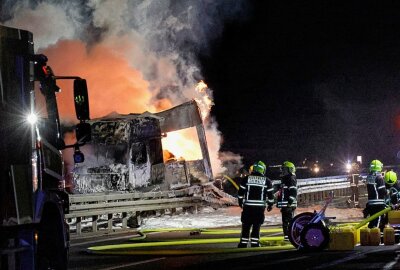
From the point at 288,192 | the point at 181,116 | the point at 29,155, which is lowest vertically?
the point at 288,192

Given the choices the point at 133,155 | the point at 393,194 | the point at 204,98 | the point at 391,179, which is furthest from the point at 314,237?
the point at 204,98

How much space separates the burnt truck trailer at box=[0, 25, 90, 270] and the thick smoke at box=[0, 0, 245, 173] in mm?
Answer: 22334

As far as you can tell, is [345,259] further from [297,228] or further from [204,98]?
[204,98]

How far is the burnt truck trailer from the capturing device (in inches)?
198

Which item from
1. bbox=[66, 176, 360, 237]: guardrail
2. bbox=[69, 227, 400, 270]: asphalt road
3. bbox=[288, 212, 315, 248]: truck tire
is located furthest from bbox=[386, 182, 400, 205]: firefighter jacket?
bbox=[66, 176, 360, 237]: guardrail

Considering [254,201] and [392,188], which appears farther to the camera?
[392,188]

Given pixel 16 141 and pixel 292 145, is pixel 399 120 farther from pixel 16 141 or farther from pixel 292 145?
pixel 292 145

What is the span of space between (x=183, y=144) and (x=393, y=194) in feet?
53.4

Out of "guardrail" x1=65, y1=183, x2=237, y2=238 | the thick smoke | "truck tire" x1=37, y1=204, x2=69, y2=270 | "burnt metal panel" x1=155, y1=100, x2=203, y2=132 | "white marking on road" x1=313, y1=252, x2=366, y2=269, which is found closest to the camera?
"truck tire" x1=37, y1=204, x2=69, y2=270

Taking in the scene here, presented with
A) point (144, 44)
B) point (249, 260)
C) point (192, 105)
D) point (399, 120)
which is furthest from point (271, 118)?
point (249, 260)

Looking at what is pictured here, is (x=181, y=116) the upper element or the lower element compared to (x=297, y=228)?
upper

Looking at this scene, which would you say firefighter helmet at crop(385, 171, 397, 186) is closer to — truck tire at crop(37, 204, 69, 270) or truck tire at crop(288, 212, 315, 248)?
truck tire at crop(288, 212, 315, 248)

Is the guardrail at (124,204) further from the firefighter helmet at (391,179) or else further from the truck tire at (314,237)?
the firefighter helmet at (391,179)

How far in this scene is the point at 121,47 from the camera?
3244 cm
